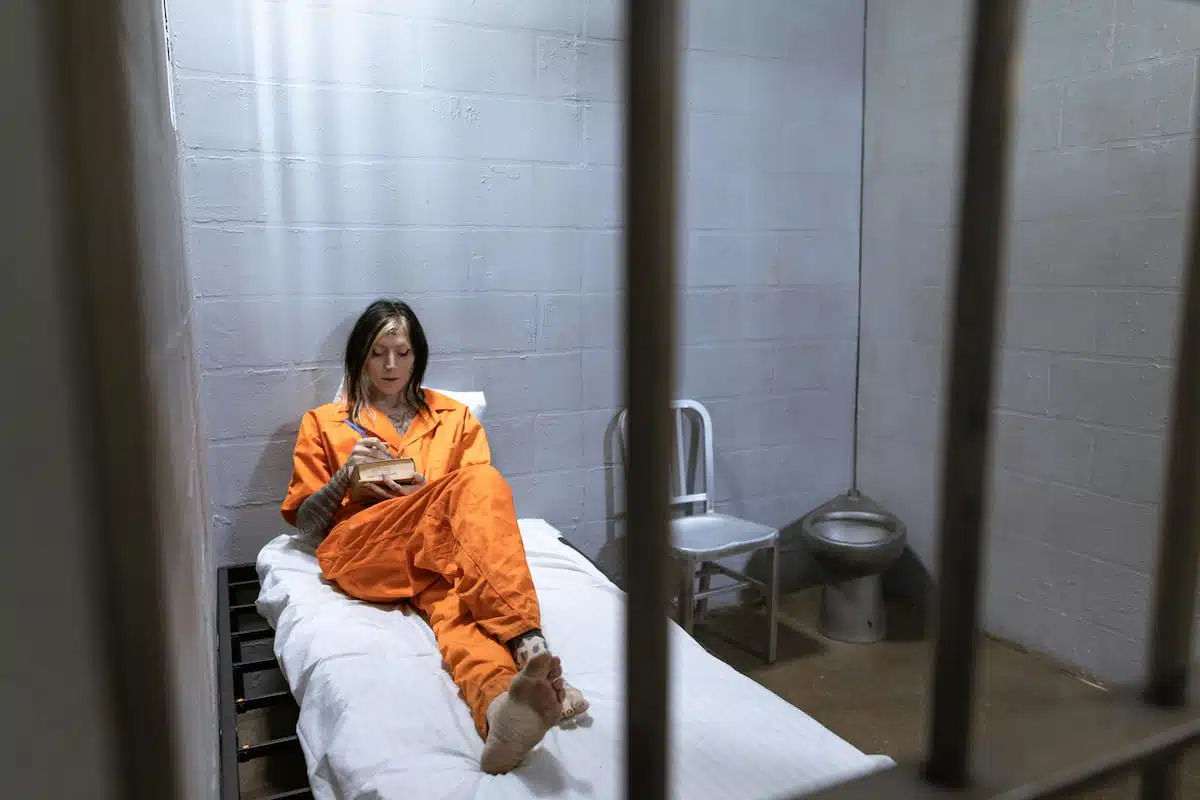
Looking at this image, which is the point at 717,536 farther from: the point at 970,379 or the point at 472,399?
the point at 970,379

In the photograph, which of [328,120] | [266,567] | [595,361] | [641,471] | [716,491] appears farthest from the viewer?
[716,491]

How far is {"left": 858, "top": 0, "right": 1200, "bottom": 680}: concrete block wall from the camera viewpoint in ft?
8.07

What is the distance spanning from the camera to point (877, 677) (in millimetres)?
2734

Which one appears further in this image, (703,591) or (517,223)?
(703,591)

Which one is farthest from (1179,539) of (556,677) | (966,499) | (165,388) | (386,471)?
(386,471)

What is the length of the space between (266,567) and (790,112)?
238 centimetres

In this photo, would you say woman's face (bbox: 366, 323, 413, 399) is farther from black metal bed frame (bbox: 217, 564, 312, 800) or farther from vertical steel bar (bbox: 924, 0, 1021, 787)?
vertical steel bar (bbox: 924, 0, 1021, 787)

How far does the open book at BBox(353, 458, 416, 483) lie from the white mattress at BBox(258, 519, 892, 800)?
0.31 meters

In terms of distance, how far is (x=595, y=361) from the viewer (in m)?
3.00

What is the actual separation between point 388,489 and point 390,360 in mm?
396

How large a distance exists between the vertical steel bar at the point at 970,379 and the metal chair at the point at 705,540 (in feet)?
6.47

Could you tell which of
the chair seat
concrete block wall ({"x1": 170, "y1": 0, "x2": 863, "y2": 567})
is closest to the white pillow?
concrete block wall ({"x1": 170, "y1": 0, "x2": 863, "y2": 567})

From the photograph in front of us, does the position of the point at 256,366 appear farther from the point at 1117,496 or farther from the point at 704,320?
the point at 1117,496

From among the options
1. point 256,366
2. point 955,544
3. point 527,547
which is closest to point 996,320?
point 955,544
